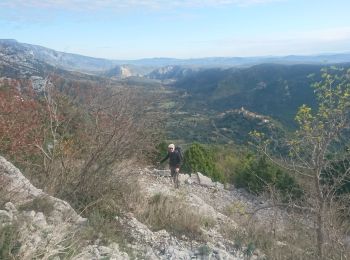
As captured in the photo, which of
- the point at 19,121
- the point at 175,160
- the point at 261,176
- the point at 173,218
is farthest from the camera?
the point at 261,176

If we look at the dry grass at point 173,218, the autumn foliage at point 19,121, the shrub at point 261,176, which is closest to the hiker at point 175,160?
the autumn foliage at point 19,121

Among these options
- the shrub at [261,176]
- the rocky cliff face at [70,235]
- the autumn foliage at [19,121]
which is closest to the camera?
the rocky cliff face at [70,235]

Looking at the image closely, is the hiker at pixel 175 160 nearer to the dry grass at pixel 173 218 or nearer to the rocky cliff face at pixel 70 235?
the rocky cliff face at pixel 70 235

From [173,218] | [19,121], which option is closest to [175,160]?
[19,121]

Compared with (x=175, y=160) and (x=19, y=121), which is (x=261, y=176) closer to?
(x=175, y=160)

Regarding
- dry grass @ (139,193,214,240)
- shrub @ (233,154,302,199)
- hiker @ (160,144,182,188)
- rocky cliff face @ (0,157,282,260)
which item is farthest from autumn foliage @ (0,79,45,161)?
shrub @ (233,154,302,199)

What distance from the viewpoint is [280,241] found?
275 inches

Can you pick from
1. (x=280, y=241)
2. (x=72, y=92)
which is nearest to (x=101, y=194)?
(x=280, y=241)

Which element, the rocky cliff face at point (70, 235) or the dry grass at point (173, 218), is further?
the dry grass at point (173, 218)

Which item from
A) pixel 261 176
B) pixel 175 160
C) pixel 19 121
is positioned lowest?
pixel 261 176

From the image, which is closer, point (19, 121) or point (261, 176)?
point (19, 121)

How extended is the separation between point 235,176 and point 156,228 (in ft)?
38.3

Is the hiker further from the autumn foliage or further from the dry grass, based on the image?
the dry grass

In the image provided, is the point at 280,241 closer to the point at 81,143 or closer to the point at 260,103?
the point at 81,143
